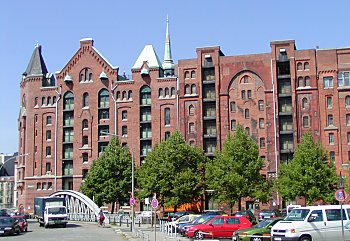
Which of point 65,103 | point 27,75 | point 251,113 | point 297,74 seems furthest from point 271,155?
point 27,75

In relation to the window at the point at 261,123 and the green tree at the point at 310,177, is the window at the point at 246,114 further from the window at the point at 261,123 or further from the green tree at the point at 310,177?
the green tree at the point at 310,177

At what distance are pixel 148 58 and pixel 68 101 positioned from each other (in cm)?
1474

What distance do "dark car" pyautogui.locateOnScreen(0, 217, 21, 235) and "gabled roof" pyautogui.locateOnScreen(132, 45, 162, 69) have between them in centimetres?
4593

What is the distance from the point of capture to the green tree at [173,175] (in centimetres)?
6391

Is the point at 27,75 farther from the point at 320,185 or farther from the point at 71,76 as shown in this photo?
the point at 320,185

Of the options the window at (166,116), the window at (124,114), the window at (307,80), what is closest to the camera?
the window at (307,80)

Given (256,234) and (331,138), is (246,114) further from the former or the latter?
(256,234)

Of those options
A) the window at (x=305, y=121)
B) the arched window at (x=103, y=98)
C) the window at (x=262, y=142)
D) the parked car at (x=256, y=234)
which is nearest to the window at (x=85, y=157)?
the arched window at (x=103, y=98)

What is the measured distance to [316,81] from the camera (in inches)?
2940

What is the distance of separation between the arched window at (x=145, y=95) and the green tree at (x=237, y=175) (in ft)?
78.5

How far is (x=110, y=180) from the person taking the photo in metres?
70.8

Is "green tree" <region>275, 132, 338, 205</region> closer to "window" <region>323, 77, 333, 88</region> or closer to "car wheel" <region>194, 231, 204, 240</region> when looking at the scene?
"window" <region>323, 77, 333, 88</region>

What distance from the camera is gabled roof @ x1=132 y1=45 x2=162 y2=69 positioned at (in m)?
88.3

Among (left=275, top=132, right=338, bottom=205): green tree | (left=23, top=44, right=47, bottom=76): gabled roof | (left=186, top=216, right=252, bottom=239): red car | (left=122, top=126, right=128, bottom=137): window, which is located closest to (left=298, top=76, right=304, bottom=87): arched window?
(left=275, top=132, right=338, bottom=205): green tree
